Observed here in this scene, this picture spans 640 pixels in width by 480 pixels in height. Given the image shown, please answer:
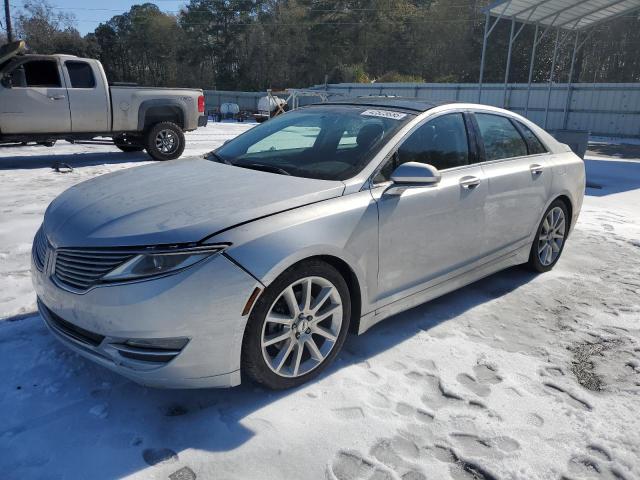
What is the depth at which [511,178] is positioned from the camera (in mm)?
4008

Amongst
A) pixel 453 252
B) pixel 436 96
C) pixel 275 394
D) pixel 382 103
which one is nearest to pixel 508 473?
pixel 275 394

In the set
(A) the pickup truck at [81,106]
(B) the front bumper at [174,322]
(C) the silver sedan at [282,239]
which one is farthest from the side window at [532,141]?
(A) the pickup truck at [81,106]

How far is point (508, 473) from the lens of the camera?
229cm

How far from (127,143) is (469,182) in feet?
31.0

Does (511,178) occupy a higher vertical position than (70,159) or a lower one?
higher

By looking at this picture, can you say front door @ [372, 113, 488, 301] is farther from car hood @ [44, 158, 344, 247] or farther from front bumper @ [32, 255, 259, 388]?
front bumper @ [32, 255, 259, 388]

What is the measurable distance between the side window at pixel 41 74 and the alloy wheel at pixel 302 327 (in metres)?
8.90

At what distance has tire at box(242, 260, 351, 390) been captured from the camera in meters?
2.55

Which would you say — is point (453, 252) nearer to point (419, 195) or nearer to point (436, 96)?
point (419, 195)

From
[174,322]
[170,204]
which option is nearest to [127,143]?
[170,204]

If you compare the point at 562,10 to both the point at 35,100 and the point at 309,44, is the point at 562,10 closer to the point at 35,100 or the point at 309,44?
the point at 35,100

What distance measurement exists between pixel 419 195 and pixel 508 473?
1.66 metres

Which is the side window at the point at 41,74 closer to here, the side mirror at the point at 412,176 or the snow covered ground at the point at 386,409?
the snow covered ground at the point at 386,409

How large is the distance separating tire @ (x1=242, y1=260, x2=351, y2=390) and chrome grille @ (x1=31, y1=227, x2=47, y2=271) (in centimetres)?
123
